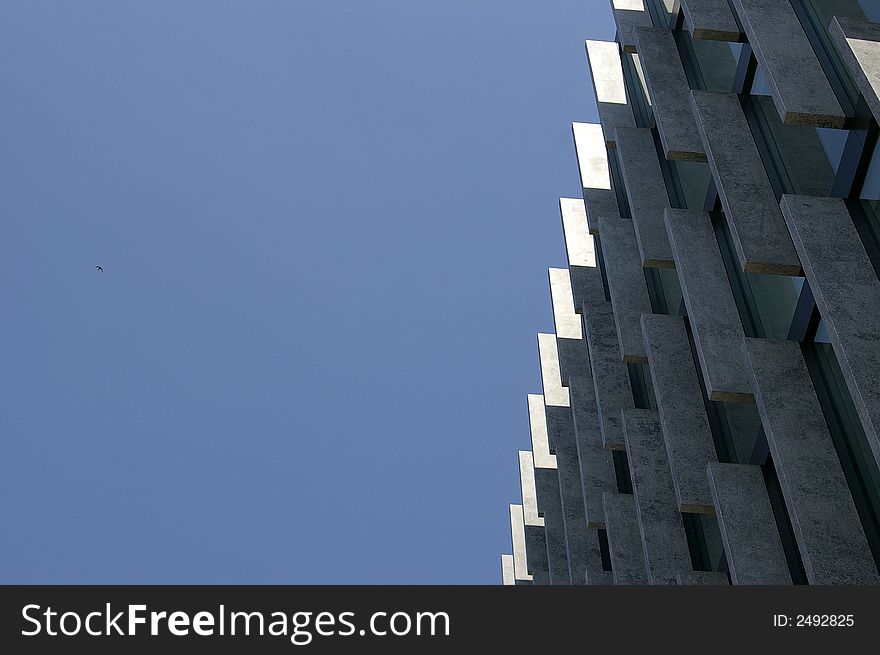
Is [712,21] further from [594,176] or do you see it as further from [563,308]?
[563,308]

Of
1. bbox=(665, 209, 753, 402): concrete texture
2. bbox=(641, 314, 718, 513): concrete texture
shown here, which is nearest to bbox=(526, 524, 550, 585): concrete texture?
bbox=(641, 314, 718, 513): concrete texture

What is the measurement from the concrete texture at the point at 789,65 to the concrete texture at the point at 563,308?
1659cm

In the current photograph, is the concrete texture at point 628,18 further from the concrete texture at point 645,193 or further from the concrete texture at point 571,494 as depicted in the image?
the concrete texture at point 571,494

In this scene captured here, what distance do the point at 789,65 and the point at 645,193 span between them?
25.0ft

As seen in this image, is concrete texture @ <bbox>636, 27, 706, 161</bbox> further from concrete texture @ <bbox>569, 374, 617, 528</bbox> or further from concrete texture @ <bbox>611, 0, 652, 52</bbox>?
concrete texture @ <bbox>569, 374, 617, 528</bbox>

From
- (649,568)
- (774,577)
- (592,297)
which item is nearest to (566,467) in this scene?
(592,297)

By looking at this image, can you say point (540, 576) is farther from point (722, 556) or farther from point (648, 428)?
point (722, 556)

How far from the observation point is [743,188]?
15789mm

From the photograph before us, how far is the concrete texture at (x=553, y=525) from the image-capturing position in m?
32.5

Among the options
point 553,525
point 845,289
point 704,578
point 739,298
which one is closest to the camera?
point 845,289

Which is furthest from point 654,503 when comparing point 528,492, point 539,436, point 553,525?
point 528,492

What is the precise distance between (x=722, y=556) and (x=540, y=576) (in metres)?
18.7

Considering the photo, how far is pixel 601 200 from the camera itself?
2748 cm

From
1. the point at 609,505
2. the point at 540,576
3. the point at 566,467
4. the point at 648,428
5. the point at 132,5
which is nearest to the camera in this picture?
the point at 648,428
